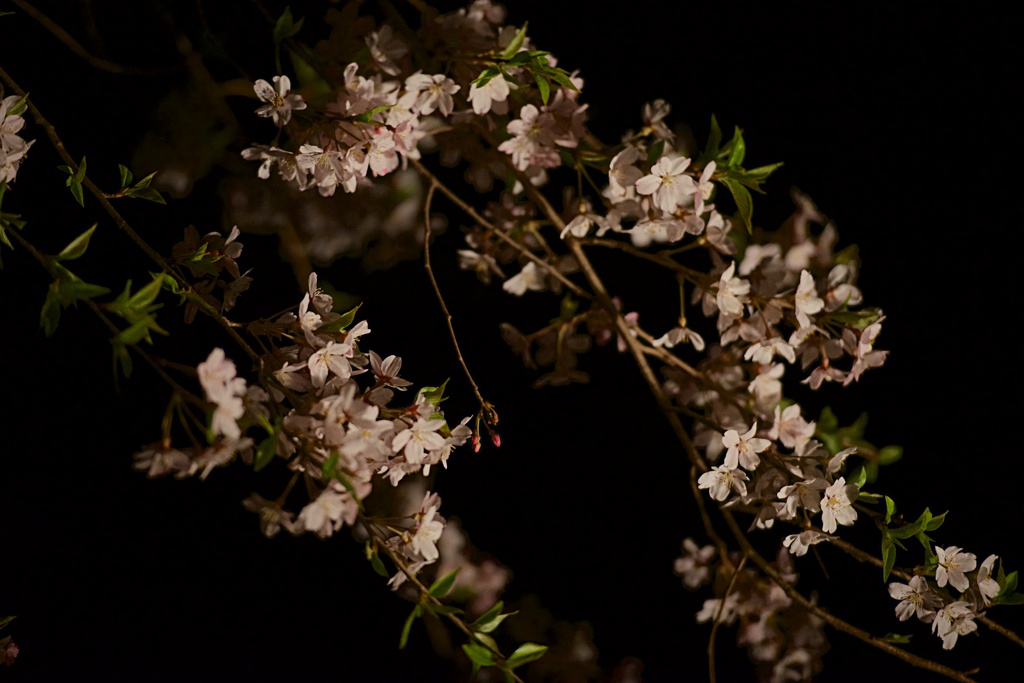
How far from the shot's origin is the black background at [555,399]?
1.14 metres

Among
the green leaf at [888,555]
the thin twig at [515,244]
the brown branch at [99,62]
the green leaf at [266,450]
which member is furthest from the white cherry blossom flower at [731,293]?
the brown branch at [99,62]

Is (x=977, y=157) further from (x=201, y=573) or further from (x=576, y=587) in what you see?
(x=201, y=573)

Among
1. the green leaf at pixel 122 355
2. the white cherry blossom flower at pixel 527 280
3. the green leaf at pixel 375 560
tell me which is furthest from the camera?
the white cherry blossom flower at pixel 527 280

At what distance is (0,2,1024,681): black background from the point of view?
1.14 m

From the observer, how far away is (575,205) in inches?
37.7

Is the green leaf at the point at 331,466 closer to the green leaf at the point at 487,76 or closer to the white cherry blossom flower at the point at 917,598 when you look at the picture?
the green leaf at the point at 487,76

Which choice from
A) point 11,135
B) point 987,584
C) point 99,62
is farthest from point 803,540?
point 99,62

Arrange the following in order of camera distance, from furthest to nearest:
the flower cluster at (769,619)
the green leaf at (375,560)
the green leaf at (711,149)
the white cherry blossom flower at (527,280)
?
the flower cluster at (769,619), the white cherry blossom flower at (527,280), the green leaf at (711,149), the green leaf at (375,560)

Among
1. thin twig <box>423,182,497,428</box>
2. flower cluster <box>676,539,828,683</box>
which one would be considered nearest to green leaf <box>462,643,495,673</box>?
thin twig <box>423,182,497,428</box>

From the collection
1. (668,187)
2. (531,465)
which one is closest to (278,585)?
(531,465)

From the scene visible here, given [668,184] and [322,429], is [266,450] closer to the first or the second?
[322,429]

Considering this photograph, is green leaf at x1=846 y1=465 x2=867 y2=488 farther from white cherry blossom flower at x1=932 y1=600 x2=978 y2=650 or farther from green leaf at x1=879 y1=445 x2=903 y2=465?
green leaf at x1=879 y1=445 x2=903 y2=465

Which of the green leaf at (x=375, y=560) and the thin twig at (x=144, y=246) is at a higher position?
the thin twig at (x=144, y=246)

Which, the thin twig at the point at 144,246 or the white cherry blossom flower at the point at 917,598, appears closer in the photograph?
the thin twig at the point at 144,246
